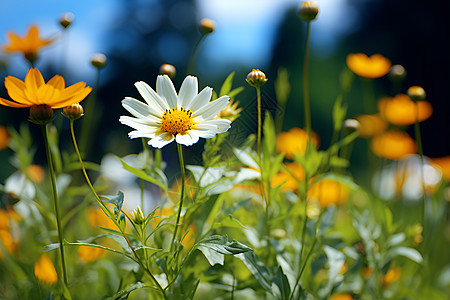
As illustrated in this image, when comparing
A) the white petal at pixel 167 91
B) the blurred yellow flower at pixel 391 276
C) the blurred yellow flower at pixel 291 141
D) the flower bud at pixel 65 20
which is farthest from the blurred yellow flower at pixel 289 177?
the flower bud at pixel 65 20

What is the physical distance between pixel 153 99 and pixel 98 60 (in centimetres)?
19

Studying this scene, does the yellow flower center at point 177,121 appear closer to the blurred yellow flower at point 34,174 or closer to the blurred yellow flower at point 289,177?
the blurred yellow flower at point 289,177

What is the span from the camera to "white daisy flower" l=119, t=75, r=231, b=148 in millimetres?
435

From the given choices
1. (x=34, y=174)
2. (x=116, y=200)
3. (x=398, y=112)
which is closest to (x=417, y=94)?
(x=116, y=200)

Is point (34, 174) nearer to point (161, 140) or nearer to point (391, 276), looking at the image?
point (161, 140)

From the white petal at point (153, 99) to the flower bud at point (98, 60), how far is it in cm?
19

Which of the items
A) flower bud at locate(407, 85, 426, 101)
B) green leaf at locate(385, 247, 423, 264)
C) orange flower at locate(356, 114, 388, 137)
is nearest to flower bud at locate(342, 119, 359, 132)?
flower bud at locate(407, 85, 426, 101)

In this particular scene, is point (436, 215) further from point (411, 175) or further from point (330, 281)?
point (411, 175)

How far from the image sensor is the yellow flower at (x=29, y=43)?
0.69 metres

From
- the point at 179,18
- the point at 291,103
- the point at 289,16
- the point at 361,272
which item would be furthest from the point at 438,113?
the point at 179,18

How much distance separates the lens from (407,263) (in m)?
0.82

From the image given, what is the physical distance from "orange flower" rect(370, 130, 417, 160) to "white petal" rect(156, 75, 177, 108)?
0.63 m

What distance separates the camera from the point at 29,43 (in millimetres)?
690

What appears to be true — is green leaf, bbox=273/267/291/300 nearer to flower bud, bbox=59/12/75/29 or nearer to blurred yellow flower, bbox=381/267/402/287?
blurred yellow flower, bbox=381/267/402/287
